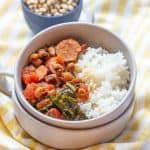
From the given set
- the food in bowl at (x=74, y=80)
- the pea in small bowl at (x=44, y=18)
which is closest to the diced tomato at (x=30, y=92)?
the food in bowl at (x=74, y=80)

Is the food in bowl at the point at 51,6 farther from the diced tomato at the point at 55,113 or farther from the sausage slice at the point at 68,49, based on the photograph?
the diced tomato at the point at 55,113

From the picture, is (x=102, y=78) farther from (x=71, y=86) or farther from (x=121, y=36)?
(x=121, y=36)

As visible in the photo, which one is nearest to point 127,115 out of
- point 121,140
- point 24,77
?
point 121,140

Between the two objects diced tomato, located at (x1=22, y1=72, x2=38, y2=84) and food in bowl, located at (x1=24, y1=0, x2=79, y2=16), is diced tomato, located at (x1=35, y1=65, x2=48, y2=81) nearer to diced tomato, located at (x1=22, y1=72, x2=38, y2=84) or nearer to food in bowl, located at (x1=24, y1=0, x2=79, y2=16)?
diced tomato, located at (x1=22, y1=72, x2=38, y2=84)

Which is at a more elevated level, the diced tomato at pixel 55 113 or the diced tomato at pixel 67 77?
the diced tomato at pixel 67 77

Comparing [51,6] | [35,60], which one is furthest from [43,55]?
[51,6]

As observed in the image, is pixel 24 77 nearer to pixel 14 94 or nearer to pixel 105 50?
pixel 14 94
